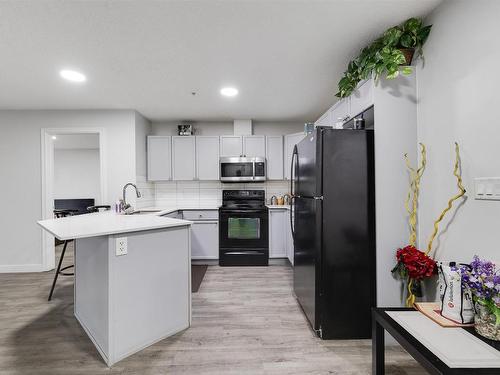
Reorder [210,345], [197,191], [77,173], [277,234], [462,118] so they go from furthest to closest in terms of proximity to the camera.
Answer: [77,173] < [197,191] < [277,234] < [210,345] < [462,118]

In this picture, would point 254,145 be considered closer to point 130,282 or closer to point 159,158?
point 159,158

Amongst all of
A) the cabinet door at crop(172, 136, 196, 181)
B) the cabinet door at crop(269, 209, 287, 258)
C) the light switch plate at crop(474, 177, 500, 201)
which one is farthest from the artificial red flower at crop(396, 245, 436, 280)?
the cabinet door at crop(172, 136, 196, 181)

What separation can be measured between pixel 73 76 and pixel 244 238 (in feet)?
9.60

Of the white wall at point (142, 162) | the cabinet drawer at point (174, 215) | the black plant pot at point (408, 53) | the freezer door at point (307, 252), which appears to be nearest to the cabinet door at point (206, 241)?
the cabinet drawer at point (174, 215)

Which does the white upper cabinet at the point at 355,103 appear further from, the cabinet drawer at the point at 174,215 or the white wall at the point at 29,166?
the white wall at the point at 29,166

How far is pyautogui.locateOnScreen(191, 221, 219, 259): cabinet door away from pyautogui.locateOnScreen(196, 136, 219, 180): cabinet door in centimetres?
85

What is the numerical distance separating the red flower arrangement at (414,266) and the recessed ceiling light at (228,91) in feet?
7.93

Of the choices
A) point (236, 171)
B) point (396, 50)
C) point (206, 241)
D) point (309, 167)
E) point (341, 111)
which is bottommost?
point (206, 241)

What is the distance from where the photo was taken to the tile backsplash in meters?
4.36

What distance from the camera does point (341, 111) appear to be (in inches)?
95.1

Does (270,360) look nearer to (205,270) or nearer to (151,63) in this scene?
(205,270)

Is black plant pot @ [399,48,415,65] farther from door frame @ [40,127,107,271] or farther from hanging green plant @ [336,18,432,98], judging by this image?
door frame @ [40,127,107,271]

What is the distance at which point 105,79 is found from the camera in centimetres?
260

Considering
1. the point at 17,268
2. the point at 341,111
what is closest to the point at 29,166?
the point at 17,268
